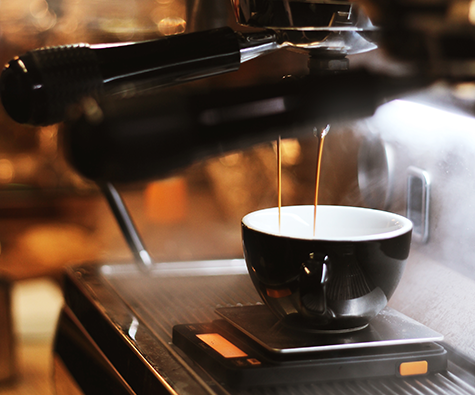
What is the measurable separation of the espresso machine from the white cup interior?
52 millimetres

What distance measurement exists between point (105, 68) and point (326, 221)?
17 cm

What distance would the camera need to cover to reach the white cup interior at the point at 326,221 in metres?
0.36

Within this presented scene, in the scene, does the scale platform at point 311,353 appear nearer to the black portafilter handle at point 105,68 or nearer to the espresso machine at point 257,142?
the espresso machine at point 257,142

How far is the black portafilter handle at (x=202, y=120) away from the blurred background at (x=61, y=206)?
0.31 m

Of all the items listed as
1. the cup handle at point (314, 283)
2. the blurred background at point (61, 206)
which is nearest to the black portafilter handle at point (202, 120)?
the cup handle at point (314, 283)

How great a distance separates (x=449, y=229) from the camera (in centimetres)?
38

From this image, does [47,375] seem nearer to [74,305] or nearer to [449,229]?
[74,305]

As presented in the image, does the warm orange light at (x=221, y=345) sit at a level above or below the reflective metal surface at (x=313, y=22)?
below

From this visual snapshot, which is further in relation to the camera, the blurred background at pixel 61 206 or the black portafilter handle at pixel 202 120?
the blurred background at pixel 61 206

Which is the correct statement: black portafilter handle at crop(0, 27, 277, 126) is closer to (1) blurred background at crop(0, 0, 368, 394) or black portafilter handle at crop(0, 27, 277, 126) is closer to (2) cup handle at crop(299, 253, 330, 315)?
(2) cup handle at crop(299, 253, 330, 315)

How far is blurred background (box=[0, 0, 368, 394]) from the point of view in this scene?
81 cm

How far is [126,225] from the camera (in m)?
0.57

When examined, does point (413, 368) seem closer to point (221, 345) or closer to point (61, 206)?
point (221, 345)

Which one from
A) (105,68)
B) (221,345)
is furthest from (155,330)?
(105,68)
